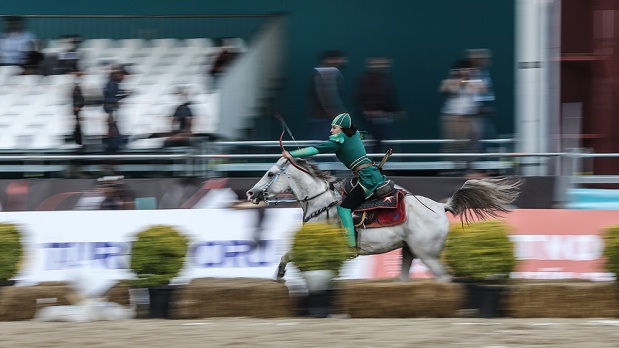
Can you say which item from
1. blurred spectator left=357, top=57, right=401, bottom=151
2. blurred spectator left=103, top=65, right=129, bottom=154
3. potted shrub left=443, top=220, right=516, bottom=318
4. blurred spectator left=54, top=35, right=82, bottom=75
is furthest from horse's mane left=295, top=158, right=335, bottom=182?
blurred spectator left=54, top=35, right=82, bottom=75

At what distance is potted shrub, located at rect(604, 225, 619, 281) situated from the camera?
1073 centimetres

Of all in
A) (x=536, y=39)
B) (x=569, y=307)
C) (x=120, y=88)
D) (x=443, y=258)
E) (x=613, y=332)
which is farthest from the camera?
(x=120, y=88)

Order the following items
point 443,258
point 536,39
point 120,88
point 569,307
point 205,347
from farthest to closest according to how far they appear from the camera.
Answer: point 120,88
point 536,39
point 443,258
point 569,307
point 205,347

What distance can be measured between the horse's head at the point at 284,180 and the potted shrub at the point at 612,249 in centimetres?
315

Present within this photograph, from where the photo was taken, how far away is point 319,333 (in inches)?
372

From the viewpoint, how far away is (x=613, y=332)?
31.1 feet

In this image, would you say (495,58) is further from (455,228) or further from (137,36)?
(455,228)

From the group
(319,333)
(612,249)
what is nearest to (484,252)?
(612,249)

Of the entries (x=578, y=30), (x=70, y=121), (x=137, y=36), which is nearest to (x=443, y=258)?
(x=578, y=30)

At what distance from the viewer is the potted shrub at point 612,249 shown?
10727mm

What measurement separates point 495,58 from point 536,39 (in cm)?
401

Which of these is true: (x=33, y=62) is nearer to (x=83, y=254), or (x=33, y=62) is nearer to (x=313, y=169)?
(x=83, y=254)

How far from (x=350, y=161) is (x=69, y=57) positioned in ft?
24.7

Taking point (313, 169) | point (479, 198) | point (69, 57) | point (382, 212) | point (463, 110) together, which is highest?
point (69, 57)
